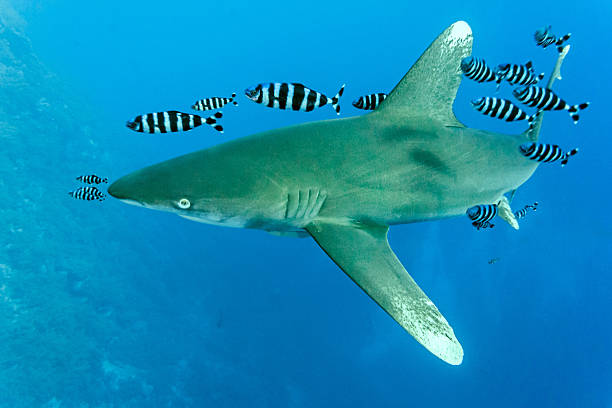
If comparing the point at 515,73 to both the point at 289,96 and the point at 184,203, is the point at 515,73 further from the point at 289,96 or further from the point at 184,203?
the point at 184,203

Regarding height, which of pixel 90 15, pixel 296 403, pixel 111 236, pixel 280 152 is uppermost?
pixel 280 152

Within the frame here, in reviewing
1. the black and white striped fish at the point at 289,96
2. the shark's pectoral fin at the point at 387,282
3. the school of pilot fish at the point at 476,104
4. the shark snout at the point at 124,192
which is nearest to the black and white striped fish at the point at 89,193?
the school of pilot fish at the point at 476,104

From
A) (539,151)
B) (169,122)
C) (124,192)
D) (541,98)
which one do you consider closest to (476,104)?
(541,98)

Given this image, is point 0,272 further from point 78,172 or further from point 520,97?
point 520,97

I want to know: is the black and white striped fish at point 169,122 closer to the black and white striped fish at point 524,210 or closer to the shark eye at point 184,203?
the shark eye at point 184,203

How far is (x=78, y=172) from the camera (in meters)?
26.7

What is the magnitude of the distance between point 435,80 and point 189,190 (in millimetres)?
2022

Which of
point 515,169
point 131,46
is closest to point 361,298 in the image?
point 515,169

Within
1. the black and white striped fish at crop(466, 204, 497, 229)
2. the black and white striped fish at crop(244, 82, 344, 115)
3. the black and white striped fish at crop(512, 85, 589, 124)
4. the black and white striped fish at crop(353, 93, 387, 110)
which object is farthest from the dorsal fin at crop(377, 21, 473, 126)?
the black and white striped fish at crop(353, 93, 387, 110)

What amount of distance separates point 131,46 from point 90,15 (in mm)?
11861

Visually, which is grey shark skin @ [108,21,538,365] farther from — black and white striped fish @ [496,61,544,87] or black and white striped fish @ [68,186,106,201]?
black and white striped fish @ [68,186,106,201]

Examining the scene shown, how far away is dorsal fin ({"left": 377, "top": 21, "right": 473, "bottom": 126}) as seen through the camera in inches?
97.6

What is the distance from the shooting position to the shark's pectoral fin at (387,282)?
1.78 m

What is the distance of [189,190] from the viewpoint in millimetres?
1893
